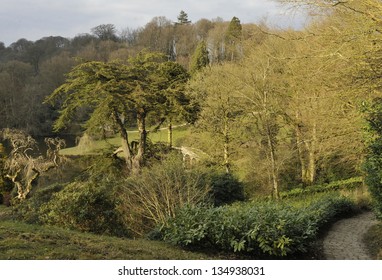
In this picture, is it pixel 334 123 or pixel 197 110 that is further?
pixel 197 110

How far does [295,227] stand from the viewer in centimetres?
763

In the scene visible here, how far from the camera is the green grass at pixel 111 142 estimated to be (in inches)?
909

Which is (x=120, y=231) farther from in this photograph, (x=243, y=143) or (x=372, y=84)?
(x=243, y=143)

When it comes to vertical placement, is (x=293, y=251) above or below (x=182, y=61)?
below

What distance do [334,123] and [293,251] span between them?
1149 centimetres

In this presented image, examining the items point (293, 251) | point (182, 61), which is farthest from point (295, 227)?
point (182, 61)

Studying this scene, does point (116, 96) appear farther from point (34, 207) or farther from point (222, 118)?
point (34, 207)

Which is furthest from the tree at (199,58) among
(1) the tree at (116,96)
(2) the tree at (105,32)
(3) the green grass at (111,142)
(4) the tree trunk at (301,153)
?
(4) the tree trunk at (301,153)

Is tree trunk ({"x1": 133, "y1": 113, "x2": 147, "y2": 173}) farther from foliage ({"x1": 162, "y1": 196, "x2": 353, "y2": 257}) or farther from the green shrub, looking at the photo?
foliage ({"x1": 162, "y1": 196, "x2": 353, "y2": 257})

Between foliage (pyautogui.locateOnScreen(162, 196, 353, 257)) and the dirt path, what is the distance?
80 centimetres

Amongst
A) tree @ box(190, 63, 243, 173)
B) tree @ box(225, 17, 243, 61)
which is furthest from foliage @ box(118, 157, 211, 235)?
tree @ box(225, 17, 243, 61)

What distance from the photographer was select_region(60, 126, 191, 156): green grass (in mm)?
23094

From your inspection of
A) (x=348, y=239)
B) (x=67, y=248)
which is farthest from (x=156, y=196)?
(x=67, y=248)

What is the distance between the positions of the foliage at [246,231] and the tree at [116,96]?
1246 centimetres
